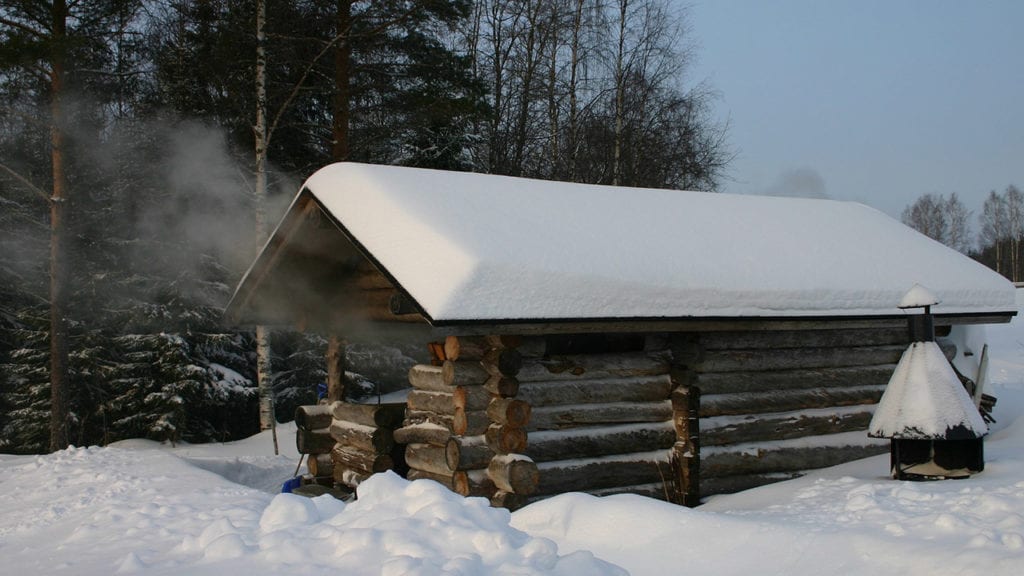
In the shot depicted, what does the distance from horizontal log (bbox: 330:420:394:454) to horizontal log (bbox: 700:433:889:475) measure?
3042 millimetres

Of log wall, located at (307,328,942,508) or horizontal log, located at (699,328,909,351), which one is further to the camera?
horizontal log, located at (699,328,909,351)

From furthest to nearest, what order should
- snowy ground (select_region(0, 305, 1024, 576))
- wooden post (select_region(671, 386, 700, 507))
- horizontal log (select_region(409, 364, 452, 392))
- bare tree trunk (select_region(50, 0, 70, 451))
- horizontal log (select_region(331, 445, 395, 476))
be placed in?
bare tree trunk (select_region(50, 0, 70, 451)), horizontal log (select_region(331, 445, 395, 476)), wooden post (select_region(671, 386, 700, 507)), horizontal log (select_region(409, 364, 452, 392)), snowy ground (select_region(0, 305, 1024, 576))

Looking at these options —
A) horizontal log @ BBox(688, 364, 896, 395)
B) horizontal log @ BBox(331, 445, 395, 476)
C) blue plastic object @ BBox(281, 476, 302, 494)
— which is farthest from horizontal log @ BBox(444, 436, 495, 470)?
blue plastic object @ BBox(281, 476, 302, 494)

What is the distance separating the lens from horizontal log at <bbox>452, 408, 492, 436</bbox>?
696 cm

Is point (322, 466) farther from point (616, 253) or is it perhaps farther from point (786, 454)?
point (786, 454)

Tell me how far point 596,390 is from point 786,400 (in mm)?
2254

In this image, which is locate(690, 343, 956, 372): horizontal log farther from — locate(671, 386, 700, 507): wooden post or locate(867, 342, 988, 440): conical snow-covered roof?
locate(867, 342, 988, 440): conical snow-covered roof

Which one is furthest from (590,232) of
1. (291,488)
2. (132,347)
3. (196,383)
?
(132,347)

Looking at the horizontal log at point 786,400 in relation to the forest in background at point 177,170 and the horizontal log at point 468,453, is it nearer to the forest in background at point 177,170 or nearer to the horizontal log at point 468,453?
the horizontal log at point 468,453

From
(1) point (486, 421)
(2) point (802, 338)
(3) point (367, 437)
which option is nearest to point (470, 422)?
(1) point (486, 421)

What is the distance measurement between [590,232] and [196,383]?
10613mm

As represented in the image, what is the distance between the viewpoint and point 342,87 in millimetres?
15492

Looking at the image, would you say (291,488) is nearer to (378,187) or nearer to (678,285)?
(378,187)

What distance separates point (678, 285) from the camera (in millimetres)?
7305
